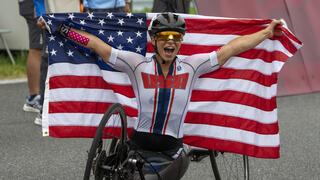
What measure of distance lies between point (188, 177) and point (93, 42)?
6.23ft

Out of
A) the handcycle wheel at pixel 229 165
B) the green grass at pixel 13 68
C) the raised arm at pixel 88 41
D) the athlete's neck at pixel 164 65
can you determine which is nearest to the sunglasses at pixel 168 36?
the athlete's neck at pixel 164 65

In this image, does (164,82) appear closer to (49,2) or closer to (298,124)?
(49,2)

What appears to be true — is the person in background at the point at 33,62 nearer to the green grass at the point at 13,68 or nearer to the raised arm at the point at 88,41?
the green grass at the point at 13,68

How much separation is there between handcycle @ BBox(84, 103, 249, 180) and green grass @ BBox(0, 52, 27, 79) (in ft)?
21.2

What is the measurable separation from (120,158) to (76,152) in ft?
8.48

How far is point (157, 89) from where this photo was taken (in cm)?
468

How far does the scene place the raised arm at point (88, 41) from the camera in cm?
481

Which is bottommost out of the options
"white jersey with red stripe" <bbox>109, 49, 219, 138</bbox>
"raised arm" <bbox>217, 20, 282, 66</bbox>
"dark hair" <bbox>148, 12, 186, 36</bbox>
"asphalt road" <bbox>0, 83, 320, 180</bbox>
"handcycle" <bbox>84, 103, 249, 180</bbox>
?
"asphalt road" <bbox>0, 83, 320, 180</bbox>

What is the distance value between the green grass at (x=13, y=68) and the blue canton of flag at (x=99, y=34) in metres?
6.29

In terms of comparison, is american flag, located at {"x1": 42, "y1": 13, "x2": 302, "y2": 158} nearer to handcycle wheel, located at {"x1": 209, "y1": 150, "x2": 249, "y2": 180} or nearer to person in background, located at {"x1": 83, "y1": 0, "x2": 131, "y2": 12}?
handcycle wheel, located at {"x1": 209, "y1": 150, "x2": 249, "y2": 180}

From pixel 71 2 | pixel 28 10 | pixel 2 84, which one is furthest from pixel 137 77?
pixel 2 84

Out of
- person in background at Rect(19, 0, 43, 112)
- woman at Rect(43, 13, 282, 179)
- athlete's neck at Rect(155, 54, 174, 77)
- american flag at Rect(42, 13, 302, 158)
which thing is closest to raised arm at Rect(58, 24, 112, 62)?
woman at Rect(43, 13, 282, 179)

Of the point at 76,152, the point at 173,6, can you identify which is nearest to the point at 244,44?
the point at 76,152

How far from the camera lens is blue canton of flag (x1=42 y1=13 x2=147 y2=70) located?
5082mm
